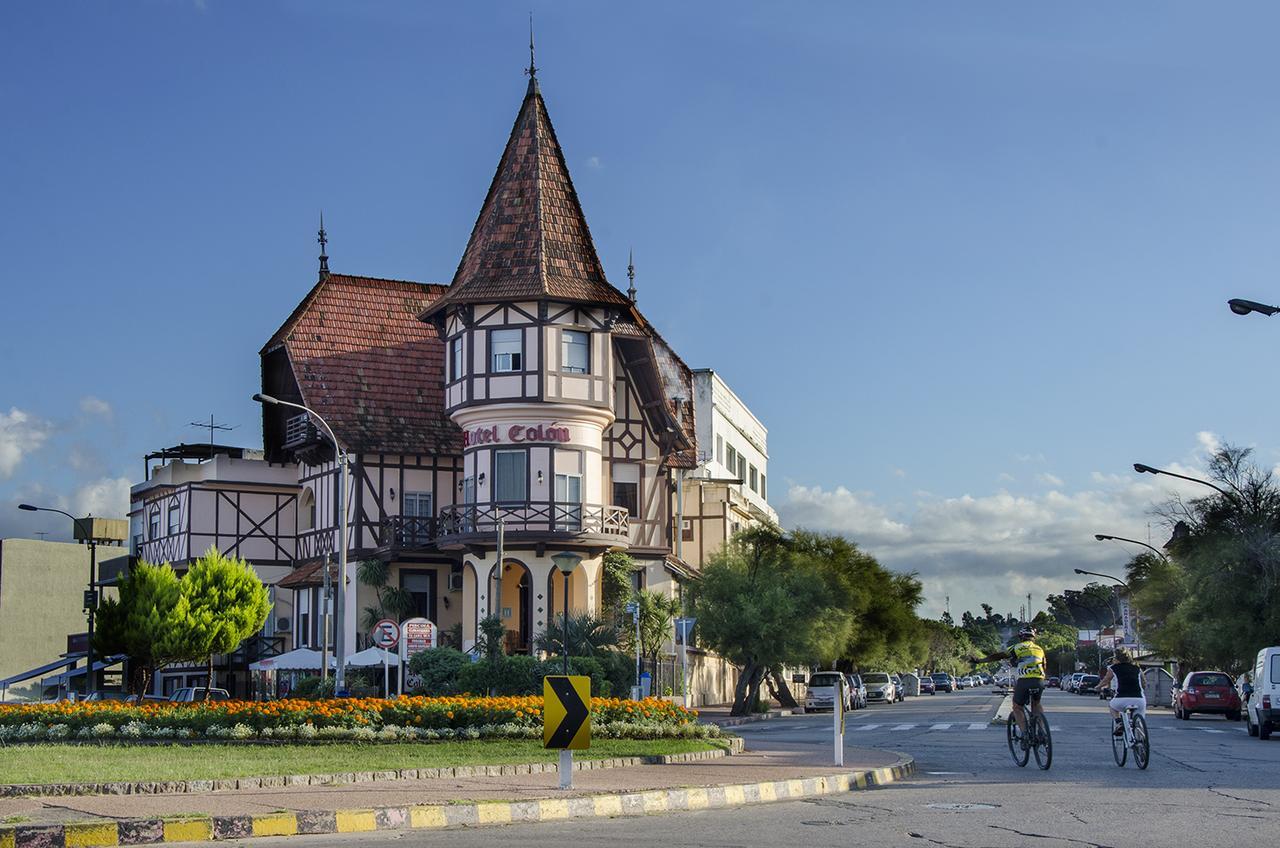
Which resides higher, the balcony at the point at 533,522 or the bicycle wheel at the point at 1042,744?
the balcony at the point at 533,522

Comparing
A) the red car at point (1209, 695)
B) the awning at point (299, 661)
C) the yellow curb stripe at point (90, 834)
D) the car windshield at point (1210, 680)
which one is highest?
the awning at point (299, 661)

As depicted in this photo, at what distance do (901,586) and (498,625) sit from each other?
48.5 metres

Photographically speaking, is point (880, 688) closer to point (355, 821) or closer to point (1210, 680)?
point (1210, 680)

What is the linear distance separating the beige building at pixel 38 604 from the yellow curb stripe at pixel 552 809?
225ft

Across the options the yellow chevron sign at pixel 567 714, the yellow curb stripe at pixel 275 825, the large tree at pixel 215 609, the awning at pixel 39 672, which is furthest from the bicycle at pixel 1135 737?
the awning at pixel 39 672

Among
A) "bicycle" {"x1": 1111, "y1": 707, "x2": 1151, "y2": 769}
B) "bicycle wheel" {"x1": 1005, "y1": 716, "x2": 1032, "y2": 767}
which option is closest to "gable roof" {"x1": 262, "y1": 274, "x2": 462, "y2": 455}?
"bicycle wheel" {"x1": 1005, "y1": 716, "x2": 1032, "y2": 767}

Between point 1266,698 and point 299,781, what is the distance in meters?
22.5

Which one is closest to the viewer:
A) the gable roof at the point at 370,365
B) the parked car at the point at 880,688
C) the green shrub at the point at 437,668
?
the green shrub at the point at 437,668

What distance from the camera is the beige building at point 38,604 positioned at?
79.6 m

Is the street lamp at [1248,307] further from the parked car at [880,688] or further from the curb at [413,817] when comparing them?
the parked car at [880,688]

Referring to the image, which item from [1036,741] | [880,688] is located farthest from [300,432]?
[1036,741]

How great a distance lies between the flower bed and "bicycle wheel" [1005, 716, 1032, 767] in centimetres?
570

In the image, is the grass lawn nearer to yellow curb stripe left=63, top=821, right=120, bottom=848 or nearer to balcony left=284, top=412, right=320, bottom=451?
yellow curb stripe left=63, top=821, right=120, bottom=848

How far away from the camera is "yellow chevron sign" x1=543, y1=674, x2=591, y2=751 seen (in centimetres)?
1619
